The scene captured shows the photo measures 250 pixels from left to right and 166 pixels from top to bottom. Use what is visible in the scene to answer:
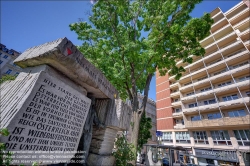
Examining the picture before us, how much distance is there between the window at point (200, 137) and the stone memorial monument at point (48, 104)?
2569 centimetres

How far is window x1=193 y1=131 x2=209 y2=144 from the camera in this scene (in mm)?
21270

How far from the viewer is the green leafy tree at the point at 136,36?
21.4ft

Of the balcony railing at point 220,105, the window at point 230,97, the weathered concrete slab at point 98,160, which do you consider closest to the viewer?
the weathered concrete slab at point 98,160

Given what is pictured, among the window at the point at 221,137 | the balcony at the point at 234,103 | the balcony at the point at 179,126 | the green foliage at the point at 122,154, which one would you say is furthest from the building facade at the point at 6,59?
the window at the point at 221,137

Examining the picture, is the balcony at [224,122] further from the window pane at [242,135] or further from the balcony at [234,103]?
the balcony at [234,103]

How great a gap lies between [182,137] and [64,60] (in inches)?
1149

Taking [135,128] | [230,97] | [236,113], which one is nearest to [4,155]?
[135,128]

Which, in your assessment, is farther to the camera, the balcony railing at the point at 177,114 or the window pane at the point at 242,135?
the balcony railing at the point at 177,114

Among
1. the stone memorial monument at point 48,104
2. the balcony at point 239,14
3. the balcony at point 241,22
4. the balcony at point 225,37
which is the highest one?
the balcony at point 239,14

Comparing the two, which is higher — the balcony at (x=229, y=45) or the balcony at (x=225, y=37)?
the balcony at (x=225, y=37)

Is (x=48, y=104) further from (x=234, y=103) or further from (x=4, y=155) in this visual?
(x=234, y=103)

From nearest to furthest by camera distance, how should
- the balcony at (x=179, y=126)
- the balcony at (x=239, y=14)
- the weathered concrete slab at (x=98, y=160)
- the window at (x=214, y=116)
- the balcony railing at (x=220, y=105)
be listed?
1. the weathered concrete slab at (x=98, y=160)
2. the balcony railing at (x=220, y=105)
3. the window at (x=214, y=116)
4. the balcony at (x=239, y=14)
5. the balcony at (x=179, y=126)

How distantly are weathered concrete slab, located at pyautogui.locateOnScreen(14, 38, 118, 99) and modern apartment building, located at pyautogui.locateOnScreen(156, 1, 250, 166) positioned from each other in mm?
19554

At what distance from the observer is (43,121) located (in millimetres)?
1854
